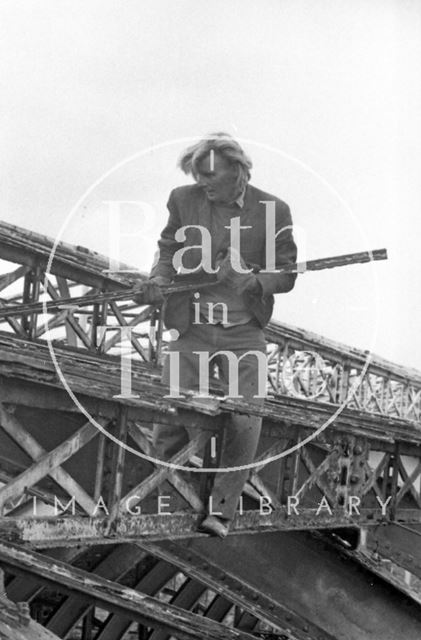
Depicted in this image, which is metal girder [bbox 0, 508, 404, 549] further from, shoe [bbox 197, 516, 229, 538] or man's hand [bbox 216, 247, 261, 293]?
man's hand [bbox 216, 247, 261, 293]

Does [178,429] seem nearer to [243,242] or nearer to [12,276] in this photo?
[243,242]

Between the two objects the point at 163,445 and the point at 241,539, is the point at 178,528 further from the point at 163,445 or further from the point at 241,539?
the point at 241,539

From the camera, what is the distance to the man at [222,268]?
679cm

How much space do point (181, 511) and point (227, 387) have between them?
0.84m

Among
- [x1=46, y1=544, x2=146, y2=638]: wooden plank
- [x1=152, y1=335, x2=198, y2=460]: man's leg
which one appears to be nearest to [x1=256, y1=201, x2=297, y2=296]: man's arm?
[x1=152, y1=335, x2=198, y2=460]: man's leg

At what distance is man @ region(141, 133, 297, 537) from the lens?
679 cm

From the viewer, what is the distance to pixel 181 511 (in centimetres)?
714

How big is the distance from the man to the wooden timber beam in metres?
1.78

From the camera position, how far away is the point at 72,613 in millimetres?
10852

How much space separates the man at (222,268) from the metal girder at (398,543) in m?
3.20

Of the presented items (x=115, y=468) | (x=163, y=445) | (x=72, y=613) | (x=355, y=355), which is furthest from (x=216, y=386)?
(x=355, y=355)

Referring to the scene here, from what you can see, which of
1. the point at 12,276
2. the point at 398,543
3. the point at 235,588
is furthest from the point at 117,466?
the point at 12,276

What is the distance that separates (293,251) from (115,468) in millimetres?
1708

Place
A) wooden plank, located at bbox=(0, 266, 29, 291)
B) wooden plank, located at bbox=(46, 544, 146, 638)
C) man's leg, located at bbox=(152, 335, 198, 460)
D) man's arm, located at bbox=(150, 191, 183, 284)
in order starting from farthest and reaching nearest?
1. wooden plank, located at bbox=(0, 266, 29, 291)
2. wooden plank, located at bbox=(46, 544, 146, 638)
3. man's leg, located at bbox=(152, 335, 198, 460)
4. man's arm, located at bbox=(150, 191, 183, 284)
